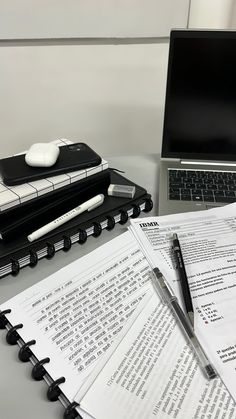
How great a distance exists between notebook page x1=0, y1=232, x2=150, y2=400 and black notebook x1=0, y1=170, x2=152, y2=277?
53 mm

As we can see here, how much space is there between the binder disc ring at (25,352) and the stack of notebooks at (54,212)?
15 cm

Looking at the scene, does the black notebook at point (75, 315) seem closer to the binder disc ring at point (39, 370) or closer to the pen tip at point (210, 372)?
the binder disc ring at point (39, 370)

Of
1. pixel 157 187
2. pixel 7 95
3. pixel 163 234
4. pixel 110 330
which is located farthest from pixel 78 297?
pixel 7 95

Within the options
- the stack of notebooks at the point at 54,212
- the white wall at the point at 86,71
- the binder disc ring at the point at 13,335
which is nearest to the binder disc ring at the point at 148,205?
the stack of notebooks at the point at 54,212

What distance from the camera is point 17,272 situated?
665mm

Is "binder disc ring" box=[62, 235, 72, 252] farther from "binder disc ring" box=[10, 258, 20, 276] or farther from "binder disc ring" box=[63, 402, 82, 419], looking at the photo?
"binder disc ring" box=[63, 402, 82, 419]

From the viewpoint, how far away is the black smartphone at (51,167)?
0.73 metres

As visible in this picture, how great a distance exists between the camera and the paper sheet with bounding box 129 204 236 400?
537 millimetres

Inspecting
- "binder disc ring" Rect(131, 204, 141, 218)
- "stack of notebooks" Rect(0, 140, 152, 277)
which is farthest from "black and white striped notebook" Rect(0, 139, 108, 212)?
"binder disc ring" Rect(131, 204, 141, 218)

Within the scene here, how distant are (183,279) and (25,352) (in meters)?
0.25

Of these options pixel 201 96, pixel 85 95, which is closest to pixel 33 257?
pixel 201 96

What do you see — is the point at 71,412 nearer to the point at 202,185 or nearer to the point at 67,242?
the point at 67,242

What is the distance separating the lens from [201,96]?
87 cm

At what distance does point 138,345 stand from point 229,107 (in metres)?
0.56
